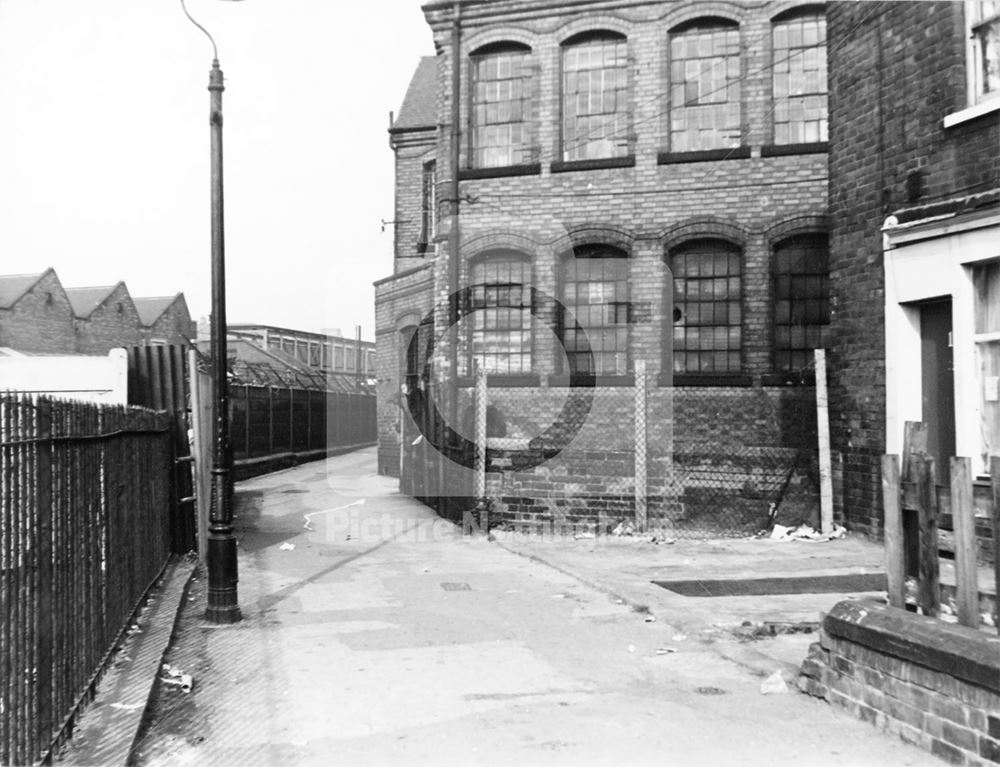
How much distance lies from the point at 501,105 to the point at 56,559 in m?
13.8

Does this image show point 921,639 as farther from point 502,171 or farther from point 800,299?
point 502,171

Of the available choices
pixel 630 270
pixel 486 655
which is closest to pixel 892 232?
pixel 630 270

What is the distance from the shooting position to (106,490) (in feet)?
21.4

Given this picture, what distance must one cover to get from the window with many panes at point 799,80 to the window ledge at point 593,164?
247 cm

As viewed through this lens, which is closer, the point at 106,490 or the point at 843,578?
the point at 106,490

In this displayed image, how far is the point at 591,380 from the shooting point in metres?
16.1

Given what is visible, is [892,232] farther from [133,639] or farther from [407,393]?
[407,393]

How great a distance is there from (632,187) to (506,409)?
14.5 feet

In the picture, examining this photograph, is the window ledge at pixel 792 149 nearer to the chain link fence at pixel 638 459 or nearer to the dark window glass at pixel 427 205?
the chain link fence at pixel 638 459

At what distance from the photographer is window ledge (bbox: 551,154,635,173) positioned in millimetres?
16266

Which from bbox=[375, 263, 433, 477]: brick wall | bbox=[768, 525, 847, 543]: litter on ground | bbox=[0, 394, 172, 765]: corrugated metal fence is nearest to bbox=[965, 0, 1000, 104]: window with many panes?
bbox=[768, 525, 847, 543]: litter on ground

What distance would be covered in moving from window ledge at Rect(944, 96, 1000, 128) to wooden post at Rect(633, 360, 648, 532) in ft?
16.4

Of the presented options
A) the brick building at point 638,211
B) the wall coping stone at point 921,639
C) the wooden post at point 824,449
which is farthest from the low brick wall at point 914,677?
the brick building at point 638,211

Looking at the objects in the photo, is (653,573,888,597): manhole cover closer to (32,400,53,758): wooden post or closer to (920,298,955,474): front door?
(920,298,955,474): front door
